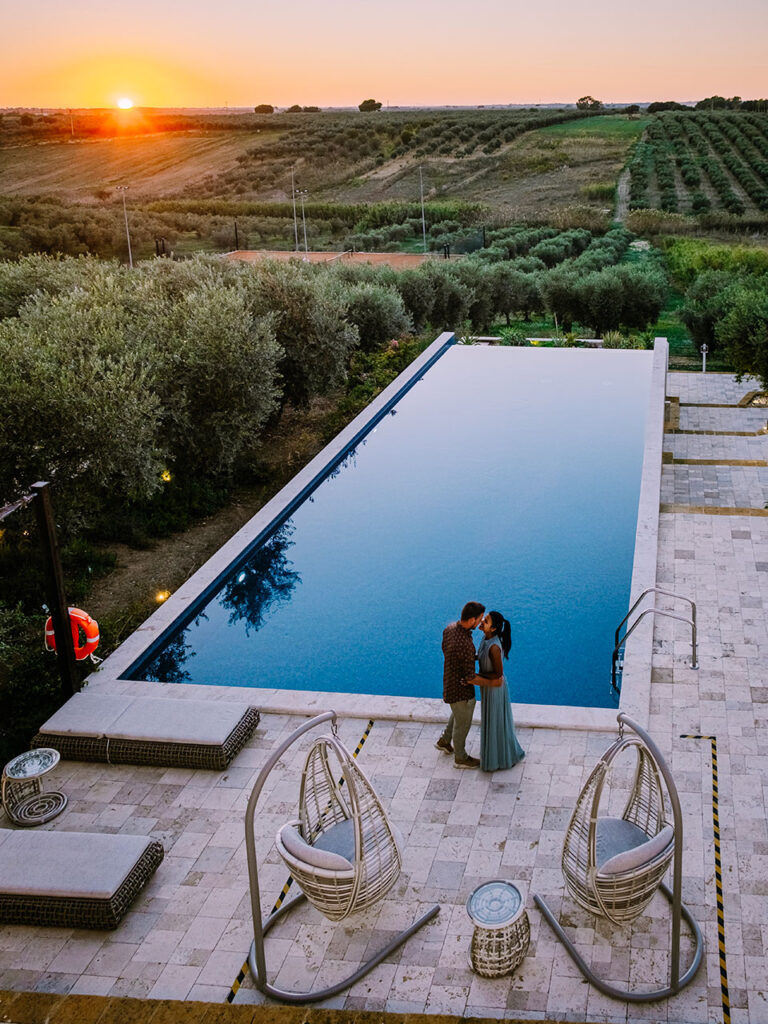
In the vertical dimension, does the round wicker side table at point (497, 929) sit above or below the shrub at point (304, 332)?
below

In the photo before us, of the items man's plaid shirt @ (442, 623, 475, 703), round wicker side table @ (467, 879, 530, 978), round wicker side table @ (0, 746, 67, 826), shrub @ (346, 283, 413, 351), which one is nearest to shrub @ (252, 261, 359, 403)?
shrub @ (346, 283, 413, 351)

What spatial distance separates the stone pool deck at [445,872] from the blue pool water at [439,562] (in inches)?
54.4

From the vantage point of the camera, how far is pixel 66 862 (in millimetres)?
5547

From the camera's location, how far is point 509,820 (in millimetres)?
6164

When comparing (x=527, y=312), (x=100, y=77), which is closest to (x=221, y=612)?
(x=527, y=312)

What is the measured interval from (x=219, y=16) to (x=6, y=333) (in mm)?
41991

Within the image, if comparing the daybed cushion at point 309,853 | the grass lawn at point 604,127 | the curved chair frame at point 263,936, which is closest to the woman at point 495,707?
the curved chair frame at point 263,936

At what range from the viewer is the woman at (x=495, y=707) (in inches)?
249

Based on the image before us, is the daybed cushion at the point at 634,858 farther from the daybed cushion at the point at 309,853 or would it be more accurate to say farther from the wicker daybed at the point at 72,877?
the wicker daybed at the point at 72,877

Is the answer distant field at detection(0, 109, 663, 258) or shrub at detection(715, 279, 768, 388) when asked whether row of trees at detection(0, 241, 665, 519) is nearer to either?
shrub at detection(715, 279, 768, 388)

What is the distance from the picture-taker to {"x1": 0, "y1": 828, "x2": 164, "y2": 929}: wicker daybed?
5.33 m

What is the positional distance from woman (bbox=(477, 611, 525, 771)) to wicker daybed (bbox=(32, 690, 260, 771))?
1.86 meters

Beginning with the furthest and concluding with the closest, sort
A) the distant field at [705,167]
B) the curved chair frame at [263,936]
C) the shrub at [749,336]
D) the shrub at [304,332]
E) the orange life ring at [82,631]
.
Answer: the distant field at [705,167] < the shrub at [304,332] < the shrub at [749,336] < the orange life ring at [82,631] < the curved chair frame at [263,936]

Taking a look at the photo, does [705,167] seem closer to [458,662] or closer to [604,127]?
[604,127]
